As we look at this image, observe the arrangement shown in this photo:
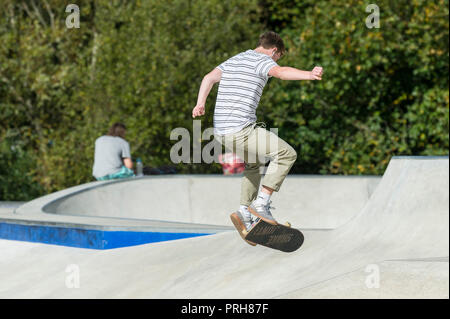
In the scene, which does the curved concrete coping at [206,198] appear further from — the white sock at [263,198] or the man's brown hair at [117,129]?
the white sock at [263,198]

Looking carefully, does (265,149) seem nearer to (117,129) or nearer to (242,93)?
(242,93)

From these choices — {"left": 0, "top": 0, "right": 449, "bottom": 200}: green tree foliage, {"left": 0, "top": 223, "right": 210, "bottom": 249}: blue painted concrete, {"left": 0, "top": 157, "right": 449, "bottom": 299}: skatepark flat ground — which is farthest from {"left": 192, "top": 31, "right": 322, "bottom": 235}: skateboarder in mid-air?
{"left": 0, "top": 0, "right": 449, "bottom": 200}: green tree foliage

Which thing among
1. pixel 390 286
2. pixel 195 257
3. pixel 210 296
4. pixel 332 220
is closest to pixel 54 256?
pixel 195 257

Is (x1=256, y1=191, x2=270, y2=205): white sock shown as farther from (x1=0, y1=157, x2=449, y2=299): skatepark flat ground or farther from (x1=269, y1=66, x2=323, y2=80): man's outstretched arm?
(x1=269, y1=66, x2=323, y2=80): man's outstretched arm

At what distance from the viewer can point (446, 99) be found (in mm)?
13633

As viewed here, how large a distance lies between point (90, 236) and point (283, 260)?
183 centimetres

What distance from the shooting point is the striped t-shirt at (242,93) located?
5.51 m

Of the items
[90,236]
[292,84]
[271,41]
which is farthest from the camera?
[292,84]

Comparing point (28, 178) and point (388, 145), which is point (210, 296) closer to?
point (388, 145)

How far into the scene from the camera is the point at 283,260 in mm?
5512

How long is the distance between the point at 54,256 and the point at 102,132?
29.7ft

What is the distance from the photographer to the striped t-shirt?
5.51 meters

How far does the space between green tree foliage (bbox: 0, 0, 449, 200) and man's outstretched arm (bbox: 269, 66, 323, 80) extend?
845 centimetres

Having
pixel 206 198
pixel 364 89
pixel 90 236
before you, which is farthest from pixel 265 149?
pixel 364 89
